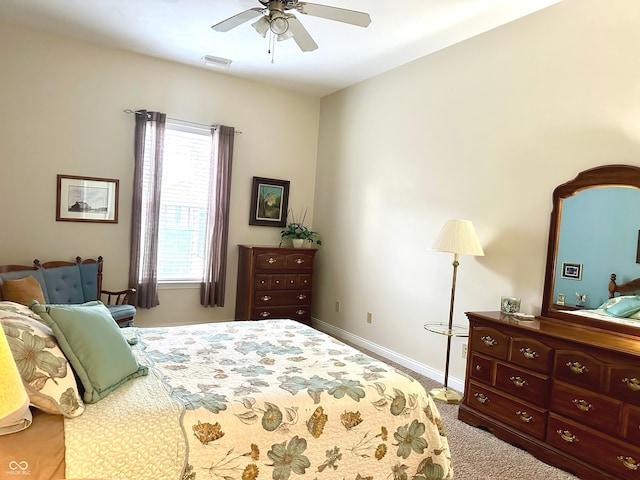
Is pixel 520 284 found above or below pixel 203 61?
below

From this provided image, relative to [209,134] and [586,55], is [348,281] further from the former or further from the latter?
[586,55]

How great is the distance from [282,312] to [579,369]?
3.37 m

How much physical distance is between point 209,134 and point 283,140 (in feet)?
3.18

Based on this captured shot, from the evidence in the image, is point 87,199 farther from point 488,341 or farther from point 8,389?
point 8,389

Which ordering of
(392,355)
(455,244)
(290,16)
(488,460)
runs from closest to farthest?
(488,460) → (290,16) → (455,244) → (392,355)

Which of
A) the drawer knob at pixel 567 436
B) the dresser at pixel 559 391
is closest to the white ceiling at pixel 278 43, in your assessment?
the dresser at pixel 559 391

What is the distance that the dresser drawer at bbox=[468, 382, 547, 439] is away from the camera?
263 cm

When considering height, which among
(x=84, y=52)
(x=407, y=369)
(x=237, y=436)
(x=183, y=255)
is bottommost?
(x=407, y=369)

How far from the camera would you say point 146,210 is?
4730 mm

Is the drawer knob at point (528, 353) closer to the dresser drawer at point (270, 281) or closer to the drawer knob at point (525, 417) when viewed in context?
the drawer knob at point (525, 417)

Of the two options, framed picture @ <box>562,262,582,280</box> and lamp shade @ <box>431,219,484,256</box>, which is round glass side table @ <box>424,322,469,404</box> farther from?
framed picture @ <box>562,262,582,280</box>

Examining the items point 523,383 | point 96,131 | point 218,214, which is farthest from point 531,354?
point 96,131

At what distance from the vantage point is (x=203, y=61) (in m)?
4.79

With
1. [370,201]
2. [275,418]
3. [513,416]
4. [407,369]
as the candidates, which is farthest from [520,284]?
[275,418]
